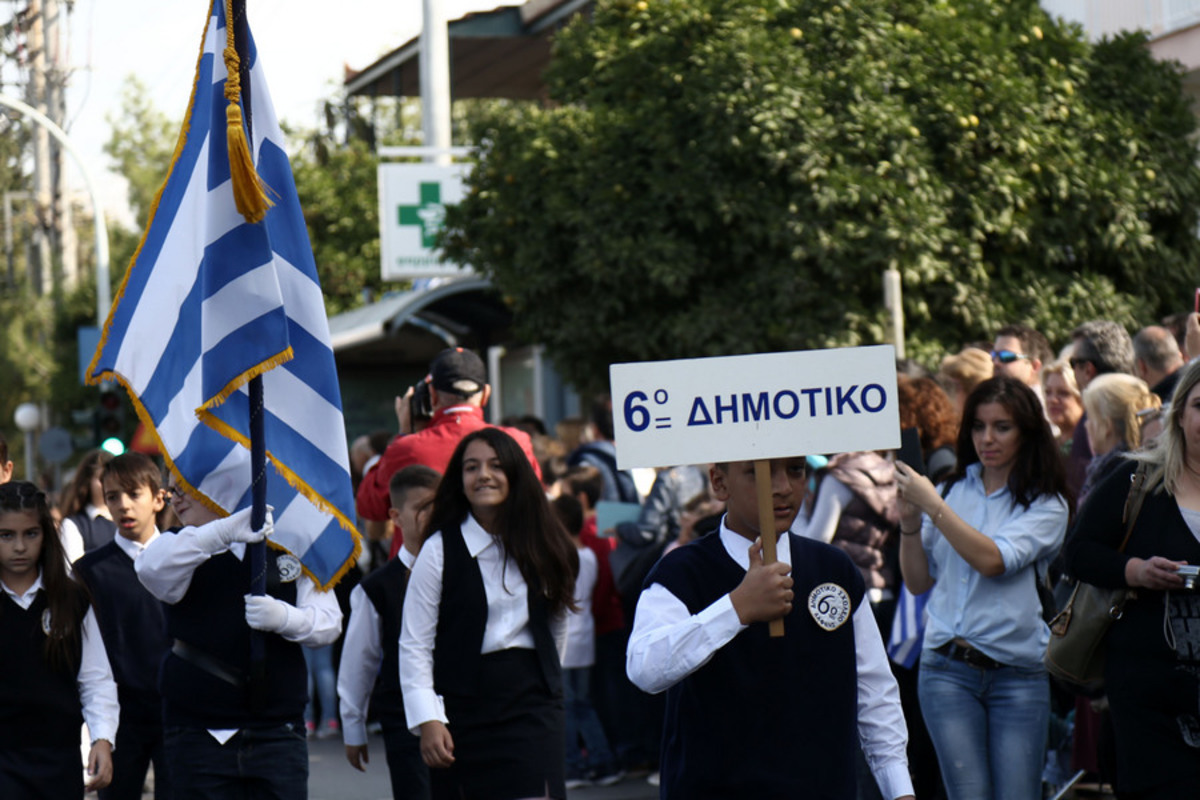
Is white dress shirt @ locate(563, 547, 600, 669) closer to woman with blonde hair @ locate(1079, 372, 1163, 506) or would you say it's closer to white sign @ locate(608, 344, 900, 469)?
woman with blonde hair @ locate(1079, 372, 1163, 506)

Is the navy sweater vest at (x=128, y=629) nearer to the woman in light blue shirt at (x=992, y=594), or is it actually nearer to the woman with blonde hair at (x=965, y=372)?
the woman in light blue shirt at (x=992, y=594)

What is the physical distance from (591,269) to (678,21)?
207 cm

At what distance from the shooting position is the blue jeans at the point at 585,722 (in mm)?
10812

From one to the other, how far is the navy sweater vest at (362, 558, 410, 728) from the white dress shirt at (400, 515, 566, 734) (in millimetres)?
837

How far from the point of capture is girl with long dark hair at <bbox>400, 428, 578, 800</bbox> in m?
6.20

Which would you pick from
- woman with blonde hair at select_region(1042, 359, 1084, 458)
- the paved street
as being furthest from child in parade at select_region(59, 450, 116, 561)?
woman with blonde hair at select_region(1042, 359, 1084, 458)

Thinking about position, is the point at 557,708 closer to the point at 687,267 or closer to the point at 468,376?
the point at 468,376

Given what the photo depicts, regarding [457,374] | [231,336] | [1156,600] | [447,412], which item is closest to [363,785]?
[447,412]

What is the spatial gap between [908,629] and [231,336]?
3.27m

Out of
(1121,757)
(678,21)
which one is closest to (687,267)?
(678,21)

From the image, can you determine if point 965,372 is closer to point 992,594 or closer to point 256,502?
point 992,594

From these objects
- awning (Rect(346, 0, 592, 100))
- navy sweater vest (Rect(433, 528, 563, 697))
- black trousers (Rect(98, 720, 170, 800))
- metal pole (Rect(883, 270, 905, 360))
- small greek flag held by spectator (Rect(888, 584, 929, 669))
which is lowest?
black trousers (Rect(98, 720, 170, 800))

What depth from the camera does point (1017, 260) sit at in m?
13.1

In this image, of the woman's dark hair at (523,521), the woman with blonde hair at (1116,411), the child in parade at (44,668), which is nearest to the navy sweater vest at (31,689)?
the child in parade at (44,668)
